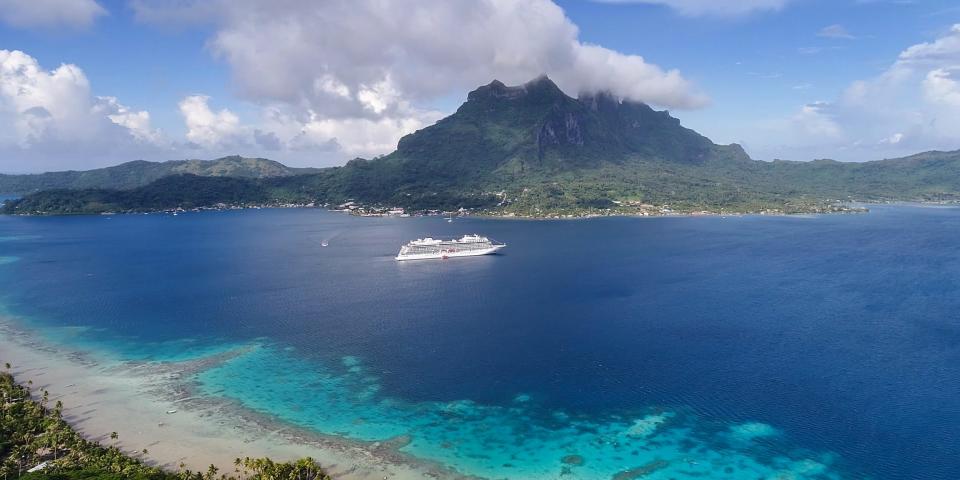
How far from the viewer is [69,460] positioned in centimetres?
4153

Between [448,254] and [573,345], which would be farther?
[448,254]

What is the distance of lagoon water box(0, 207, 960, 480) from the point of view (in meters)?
45.1

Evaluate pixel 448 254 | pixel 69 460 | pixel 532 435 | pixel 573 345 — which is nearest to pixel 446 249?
pixel 448 254

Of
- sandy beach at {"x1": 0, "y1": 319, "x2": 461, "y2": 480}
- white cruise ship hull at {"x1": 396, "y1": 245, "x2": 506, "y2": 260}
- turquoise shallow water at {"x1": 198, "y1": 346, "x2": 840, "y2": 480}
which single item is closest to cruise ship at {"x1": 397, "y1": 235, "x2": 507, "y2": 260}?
white cruise ship hull at {"x1": 396, "y1": 245, "x2": 506, "y2": 260}

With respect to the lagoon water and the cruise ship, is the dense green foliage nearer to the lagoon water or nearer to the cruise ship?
the lagoon water

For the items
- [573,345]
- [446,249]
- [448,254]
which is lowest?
[573,345]

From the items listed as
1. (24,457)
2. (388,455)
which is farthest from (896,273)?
(24,457)

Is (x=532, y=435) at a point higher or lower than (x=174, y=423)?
lower

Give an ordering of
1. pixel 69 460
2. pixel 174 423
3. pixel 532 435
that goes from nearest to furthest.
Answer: pixel 69 460 → pixel 532 435 → pixel 174 423

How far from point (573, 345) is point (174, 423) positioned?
4396 centimetres

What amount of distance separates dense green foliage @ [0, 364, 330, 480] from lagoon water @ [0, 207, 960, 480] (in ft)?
30.1

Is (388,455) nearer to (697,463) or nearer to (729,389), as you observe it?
(697,463)

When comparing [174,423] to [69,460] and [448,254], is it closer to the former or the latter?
[69,460]

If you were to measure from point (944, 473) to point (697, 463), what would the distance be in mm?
17466
